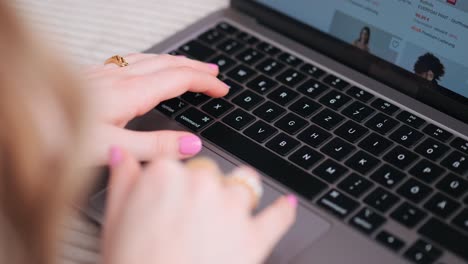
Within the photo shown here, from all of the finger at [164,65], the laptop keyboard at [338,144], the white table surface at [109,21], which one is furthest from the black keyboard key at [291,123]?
the white table surface at [109,21]

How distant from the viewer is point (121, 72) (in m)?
0.68

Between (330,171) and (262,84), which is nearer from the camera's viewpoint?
(330,171)

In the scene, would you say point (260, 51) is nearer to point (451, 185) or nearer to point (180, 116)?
point (180, 116)

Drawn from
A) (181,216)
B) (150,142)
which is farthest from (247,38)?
(181,216)

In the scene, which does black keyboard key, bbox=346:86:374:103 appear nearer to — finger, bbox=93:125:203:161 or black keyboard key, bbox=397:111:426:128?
black keyboard key, bbox=397:111:426:128

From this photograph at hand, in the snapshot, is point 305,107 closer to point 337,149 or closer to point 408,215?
point 337,149

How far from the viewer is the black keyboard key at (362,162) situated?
→ 61 cm

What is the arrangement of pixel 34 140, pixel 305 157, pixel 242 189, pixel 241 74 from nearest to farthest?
pixel 34 140 → pixel 242 189 → pixel 305 157 → pixel 241 74

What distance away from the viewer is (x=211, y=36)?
0.78m

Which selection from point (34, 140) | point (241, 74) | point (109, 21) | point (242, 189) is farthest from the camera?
point (109, 21)

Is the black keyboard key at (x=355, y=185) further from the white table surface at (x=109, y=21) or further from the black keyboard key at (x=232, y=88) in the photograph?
the white table surface at (x=109, y=21)

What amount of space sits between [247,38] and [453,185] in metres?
0.31

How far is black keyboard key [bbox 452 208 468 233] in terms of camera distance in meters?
0.56

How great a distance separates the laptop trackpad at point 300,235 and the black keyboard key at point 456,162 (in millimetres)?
136
